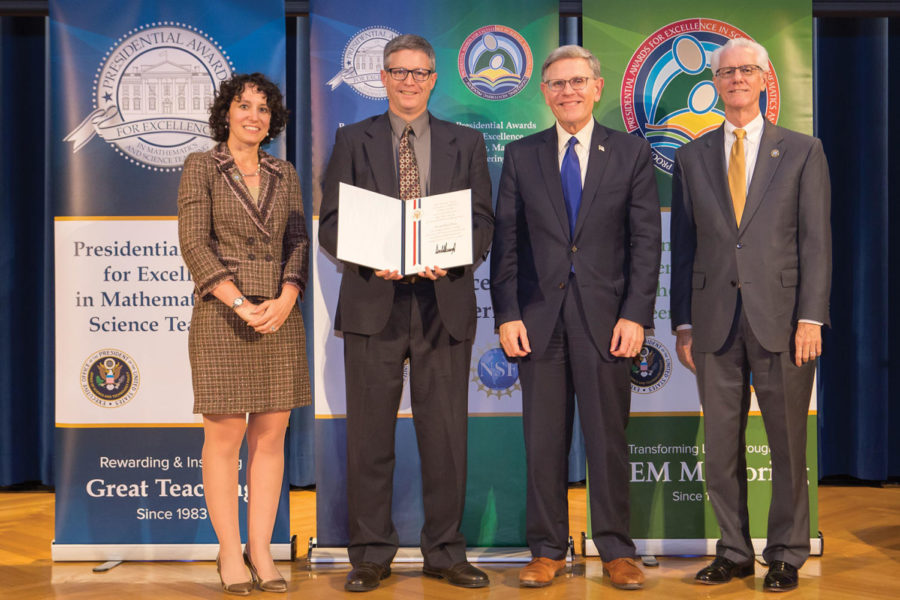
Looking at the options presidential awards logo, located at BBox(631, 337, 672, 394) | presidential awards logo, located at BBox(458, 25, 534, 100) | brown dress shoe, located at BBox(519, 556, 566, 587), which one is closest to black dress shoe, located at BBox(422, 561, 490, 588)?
brown dress shoe, located at BBox(519, 556, 566, 587)

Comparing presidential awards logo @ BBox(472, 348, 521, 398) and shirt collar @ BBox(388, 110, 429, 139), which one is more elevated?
shirt collar @ BBox(388, 110, 429, 139)

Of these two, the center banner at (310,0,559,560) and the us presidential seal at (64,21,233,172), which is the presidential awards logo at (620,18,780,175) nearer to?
the center banner at (310,0,559,560)

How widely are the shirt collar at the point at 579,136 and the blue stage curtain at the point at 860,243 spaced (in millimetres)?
2541

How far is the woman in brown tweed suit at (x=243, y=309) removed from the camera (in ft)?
9.65

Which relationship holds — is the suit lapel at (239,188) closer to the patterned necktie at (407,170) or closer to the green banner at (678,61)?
the patterned necktie at (407,170)

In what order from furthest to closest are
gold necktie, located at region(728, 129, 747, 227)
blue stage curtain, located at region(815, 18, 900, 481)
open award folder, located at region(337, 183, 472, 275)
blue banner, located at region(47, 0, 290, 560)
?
blue stage curtain, located at region(815, 18, 900, 481), blue banner, located at region(47, 0, 290, 560), gold necktie, located at region(728, 129, 747, 227), open award folder, located at region(337, 183, 472, 275)

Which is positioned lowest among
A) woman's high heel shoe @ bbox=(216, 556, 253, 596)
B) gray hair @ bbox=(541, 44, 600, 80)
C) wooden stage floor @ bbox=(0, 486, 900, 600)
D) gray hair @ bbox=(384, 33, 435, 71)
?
wooden stage floor @ bbox=(0, 486, 900, 600)

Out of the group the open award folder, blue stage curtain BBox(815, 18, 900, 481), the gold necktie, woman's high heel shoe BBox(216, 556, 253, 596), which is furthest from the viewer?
blue stage curtain BBox(815, 18, 900, 481)

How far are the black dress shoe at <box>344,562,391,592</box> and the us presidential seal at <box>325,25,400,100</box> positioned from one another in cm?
190

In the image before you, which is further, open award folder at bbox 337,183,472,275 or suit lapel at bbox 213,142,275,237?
suit lapel at bbox 213,142,275,237

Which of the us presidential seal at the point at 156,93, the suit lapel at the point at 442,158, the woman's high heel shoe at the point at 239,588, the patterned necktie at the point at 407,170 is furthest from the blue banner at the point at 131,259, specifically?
the suit lapel at the point at 442,158

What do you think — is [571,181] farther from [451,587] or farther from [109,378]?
[109,378]

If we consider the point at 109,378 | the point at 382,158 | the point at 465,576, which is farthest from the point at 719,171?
the point at 109,378

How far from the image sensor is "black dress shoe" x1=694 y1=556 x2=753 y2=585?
305cm
